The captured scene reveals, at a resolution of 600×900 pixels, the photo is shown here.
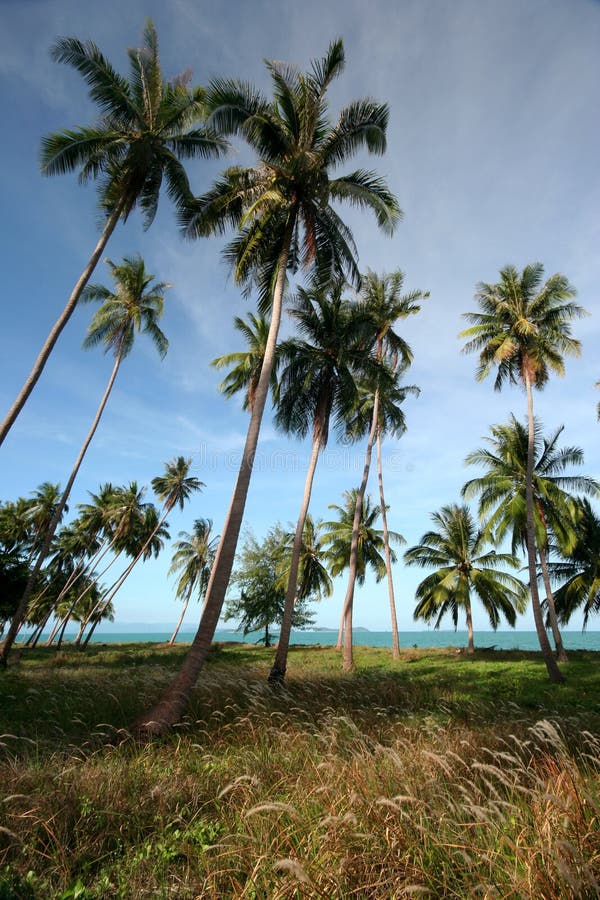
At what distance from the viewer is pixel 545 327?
770 inches

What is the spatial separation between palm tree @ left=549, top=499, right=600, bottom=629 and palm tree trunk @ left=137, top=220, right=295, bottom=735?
78.6 feet

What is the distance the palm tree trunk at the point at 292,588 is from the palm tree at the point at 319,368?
101mm

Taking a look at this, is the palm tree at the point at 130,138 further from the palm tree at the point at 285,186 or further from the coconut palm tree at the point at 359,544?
the coconut palm tree at the point at 359,544

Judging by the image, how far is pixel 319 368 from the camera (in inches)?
714

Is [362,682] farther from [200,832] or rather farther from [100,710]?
[200,832]

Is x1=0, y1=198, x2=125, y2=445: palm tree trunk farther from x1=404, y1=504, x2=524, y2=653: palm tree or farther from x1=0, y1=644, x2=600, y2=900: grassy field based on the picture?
x1=404, y1=504, x2=524, y2=653: palm tree

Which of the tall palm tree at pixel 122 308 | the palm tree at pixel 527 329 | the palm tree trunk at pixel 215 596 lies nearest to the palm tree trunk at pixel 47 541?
the tall palm tree at pixel 122 308

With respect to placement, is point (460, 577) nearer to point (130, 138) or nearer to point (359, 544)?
point (359, 544)

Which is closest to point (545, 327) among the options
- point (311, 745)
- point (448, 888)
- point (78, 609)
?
point (311, 745)

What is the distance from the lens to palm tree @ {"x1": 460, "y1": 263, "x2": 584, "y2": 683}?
19.0 metres

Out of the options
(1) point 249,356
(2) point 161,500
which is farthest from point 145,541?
(1) point 249,356

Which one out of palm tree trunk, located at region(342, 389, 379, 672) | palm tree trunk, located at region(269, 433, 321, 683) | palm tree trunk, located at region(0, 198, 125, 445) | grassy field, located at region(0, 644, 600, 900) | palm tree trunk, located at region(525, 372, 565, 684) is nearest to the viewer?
grassy field, located at region(0, 644, 600, 900)

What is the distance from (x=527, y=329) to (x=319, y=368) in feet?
30.6

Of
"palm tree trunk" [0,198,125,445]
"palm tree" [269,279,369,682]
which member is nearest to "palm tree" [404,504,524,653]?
"palm tree" [269,279,369,682]
